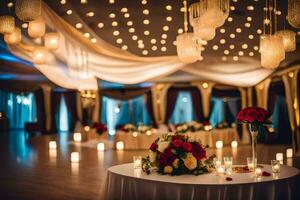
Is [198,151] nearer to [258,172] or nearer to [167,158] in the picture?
[167,158]

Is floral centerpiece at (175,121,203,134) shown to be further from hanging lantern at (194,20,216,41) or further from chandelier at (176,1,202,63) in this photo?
hanging lantern at (194,20,216,41)

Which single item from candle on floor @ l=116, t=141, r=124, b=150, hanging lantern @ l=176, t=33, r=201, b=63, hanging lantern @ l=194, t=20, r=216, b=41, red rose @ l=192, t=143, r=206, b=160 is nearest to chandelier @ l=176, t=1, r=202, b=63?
hanging lantern @ l=176, t=33, r=201, b=63

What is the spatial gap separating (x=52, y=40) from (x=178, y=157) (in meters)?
3.99

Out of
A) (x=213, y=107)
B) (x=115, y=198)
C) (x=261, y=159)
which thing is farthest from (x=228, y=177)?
(x=213, y=107)

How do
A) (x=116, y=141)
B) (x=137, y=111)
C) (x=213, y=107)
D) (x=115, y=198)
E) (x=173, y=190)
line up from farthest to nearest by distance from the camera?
(x=137, y=111)
(x=213, y=107)
(x=116, y=141)
(x=115, y=198)
(x=173, y=190)

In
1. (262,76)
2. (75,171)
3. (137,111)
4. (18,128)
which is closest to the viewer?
(75,171)

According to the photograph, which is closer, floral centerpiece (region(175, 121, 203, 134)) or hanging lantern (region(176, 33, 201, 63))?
hanging lantern (region(176, 33, 201, 63))

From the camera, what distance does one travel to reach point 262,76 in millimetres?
10758

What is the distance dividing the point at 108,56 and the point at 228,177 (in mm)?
4821

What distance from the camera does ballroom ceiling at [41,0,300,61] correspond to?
24.0ft

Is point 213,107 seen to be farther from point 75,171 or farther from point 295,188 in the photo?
point 295,188

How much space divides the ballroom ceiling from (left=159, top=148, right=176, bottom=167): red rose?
3370mm

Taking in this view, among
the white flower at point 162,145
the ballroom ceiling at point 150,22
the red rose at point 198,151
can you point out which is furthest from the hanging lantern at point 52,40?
the red rose at point 198,151

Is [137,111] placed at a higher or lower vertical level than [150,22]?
lower
